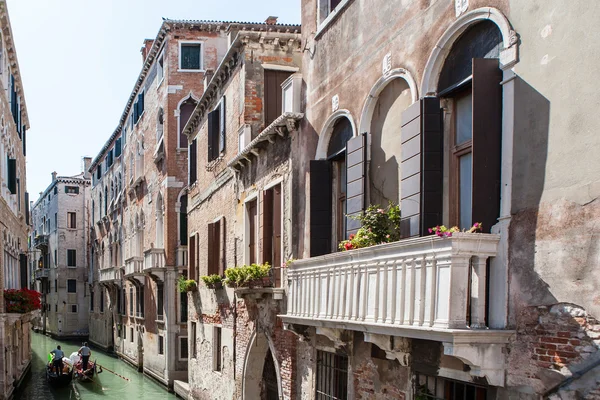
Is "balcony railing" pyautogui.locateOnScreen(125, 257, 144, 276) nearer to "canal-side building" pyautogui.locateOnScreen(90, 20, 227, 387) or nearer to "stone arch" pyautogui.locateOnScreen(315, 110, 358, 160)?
"canal-side building" pyautogui.locateOnScreen(90, 20, 227, 387)

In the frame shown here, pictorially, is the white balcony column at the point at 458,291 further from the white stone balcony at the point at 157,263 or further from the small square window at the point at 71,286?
the small square window at the point at 71,286

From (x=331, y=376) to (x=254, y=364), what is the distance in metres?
3.72

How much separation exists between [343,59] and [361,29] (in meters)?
0.60

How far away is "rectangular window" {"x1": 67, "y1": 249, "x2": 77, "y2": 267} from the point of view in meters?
46.3

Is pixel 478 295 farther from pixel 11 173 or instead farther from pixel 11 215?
pixel 11 215

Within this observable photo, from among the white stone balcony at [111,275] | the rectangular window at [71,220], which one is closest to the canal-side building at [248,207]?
the white stone balcony at [111,275]

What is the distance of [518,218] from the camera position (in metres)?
5.14

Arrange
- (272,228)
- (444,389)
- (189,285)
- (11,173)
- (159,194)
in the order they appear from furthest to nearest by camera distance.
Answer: (159,194) → (11,173) → (189,285) → (272,228) → (444,389)

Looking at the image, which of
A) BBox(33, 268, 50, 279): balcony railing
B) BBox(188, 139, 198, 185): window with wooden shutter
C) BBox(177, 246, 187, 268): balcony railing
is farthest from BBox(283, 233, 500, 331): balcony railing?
BBox(33, 268, 50, 279): balcony railing

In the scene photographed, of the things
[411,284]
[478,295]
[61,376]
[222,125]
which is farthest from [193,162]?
[478,295]

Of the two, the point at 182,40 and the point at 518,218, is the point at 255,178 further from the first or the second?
the point at 182,40

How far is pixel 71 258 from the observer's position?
46.4 meters

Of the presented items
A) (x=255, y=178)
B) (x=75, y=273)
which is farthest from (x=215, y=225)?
(x=75, y=273)

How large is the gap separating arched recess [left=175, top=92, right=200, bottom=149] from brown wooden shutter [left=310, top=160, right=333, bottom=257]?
1500 centimetres
